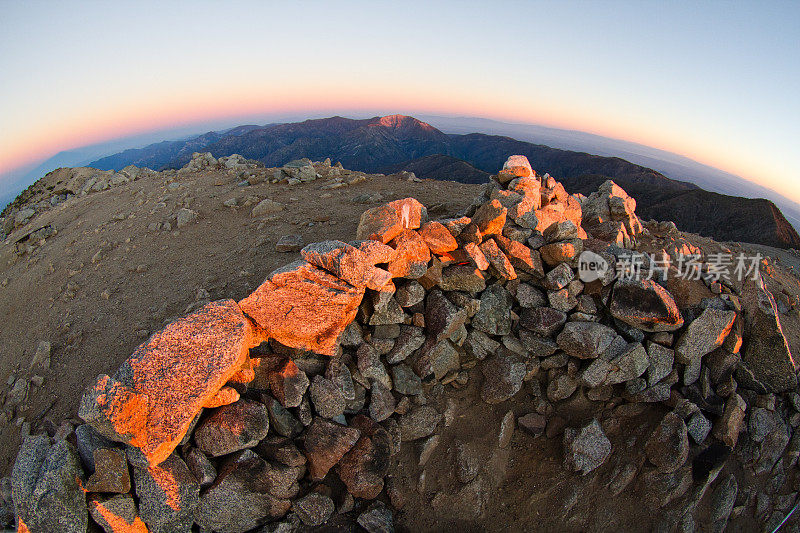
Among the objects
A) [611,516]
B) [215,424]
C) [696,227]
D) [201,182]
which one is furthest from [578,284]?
[696,227]

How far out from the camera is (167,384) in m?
5.45

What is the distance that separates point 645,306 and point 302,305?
7.74 m

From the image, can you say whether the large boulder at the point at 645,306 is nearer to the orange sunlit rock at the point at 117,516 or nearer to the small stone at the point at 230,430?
the small stone at the point at 230,430

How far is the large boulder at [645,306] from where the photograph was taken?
7461 mm

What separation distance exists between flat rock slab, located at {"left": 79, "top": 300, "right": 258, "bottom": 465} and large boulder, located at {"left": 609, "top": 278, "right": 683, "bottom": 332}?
27.6ft

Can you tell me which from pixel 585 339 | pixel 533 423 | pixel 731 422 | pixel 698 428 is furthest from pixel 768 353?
pixel 533 423

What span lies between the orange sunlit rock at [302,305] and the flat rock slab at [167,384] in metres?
0.59

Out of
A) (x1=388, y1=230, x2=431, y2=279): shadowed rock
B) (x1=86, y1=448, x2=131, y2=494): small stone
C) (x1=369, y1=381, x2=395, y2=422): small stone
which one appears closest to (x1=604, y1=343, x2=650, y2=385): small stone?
(x1=388, y1=230, x2=431, y2=279): shadowed rock

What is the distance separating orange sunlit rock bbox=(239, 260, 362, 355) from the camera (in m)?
6.58

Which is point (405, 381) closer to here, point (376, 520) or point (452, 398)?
point (452, 398)

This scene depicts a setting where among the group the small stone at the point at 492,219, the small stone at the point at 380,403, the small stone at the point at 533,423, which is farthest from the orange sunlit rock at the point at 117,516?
the small stone at the point at 492,219

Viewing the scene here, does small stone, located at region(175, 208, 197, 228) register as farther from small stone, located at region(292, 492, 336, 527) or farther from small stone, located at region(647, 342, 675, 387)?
small stone, located at region(647, 342, 675, 387)

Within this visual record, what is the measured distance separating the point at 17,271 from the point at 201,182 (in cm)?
762

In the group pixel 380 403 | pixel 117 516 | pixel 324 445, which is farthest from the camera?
pixel 380 403
